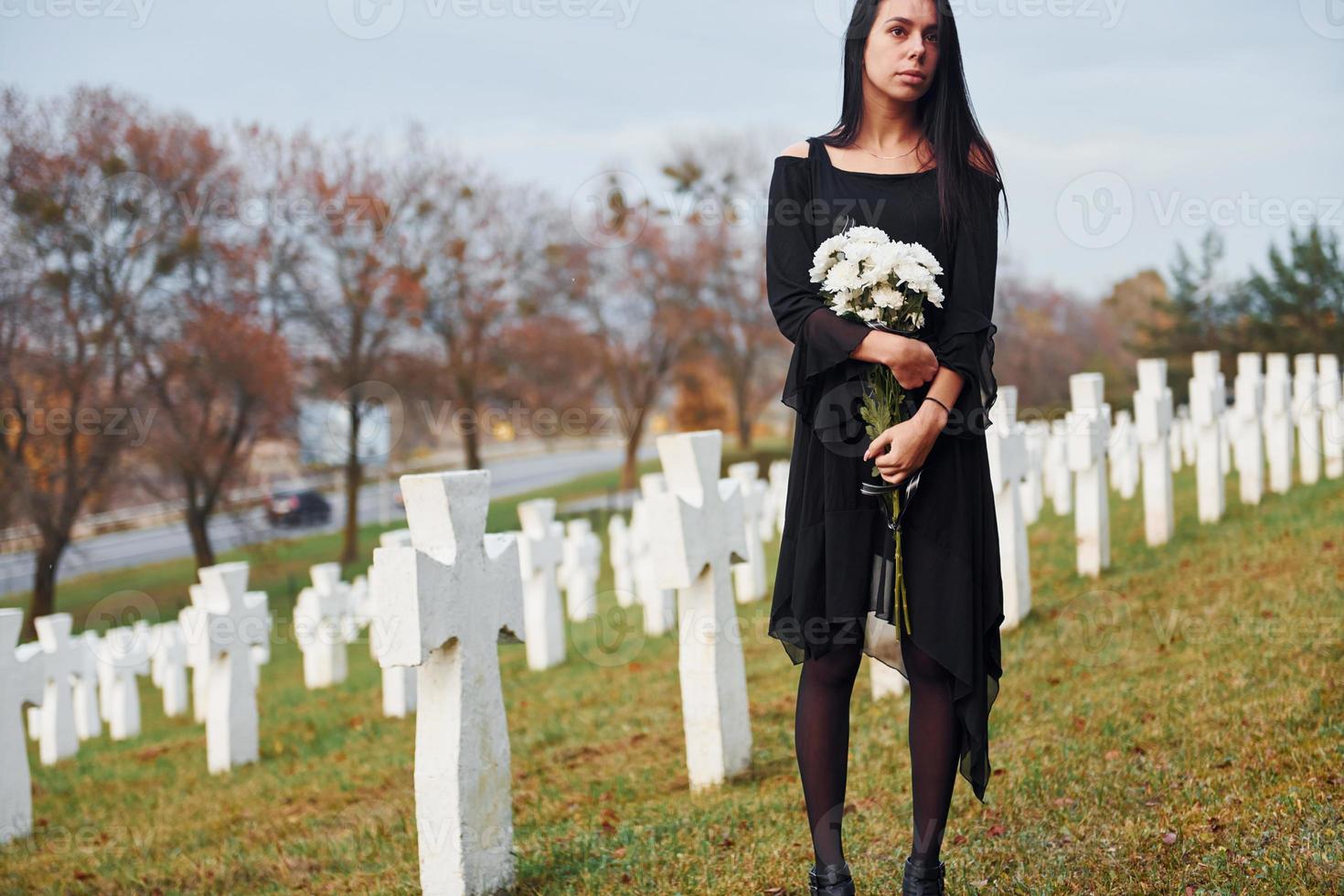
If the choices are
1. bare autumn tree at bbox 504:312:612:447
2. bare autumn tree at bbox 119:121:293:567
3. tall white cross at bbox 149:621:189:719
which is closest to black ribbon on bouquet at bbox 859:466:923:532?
tall white cross at bbox 149:621:189:719

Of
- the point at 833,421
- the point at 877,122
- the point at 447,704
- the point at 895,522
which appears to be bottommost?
the point at 447,704

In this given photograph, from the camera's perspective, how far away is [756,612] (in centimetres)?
966

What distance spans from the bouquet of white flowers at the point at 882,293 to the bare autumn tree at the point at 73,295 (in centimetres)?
1692

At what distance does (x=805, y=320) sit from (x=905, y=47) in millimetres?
725

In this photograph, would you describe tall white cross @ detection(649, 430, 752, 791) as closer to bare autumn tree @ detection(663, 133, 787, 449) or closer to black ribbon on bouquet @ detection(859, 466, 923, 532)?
black ribbon on bouquet @ detection(859, 466, 923, 532)

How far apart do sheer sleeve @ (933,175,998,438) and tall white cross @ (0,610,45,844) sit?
16.8 ft

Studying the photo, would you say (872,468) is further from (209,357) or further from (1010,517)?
(209,357)

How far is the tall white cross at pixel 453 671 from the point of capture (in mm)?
3428

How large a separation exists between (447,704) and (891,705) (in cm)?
290

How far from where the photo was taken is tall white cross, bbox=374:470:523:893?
3428 millimetres

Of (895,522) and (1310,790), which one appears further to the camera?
(1310,790)

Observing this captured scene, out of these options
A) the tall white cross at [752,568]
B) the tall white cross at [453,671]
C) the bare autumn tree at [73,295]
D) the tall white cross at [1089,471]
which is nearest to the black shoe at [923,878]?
the tall white cross at [453,671]

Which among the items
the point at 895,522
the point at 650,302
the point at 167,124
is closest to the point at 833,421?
the point at 895,522

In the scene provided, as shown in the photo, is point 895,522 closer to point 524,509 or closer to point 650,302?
point 524,509
